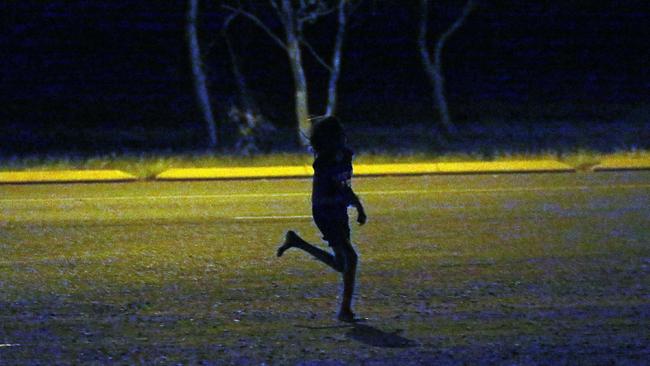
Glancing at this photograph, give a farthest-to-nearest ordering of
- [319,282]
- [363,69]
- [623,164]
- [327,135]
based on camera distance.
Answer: [363,69] → [623,164] → [319,282] → [327,135]

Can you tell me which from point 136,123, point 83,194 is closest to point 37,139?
point 136,123

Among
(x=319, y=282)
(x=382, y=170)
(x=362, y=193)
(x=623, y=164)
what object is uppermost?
(x=623, y=164)

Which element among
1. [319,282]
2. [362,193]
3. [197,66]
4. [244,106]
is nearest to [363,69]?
[244,106]

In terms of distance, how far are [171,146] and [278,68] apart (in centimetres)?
712

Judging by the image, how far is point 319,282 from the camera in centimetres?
892

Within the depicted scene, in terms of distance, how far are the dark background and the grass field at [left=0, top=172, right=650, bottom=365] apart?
14.6 metres

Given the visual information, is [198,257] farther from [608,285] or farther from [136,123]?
[136,123]

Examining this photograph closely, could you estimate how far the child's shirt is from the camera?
24.1 ft

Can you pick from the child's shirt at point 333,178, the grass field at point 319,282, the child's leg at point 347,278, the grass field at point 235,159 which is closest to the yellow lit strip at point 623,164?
the grass field at point 235,159

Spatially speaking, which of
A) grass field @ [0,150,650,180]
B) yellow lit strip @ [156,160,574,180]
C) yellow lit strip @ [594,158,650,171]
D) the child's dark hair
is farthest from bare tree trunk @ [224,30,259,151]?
the child's dark hair

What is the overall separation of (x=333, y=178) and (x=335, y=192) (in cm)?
11

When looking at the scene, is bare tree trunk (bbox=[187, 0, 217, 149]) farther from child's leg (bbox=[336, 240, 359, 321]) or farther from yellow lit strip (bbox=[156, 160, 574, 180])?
child's leg (bbox=[336, 240, 359, 321])

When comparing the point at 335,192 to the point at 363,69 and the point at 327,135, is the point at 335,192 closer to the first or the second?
the point at 327,135

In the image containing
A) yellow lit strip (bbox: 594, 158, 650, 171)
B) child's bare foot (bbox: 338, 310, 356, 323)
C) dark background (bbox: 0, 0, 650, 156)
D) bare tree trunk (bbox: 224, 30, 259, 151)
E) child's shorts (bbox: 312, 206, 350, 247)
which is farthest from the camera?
dark background (bbox: 0, 0, 650, 156)
